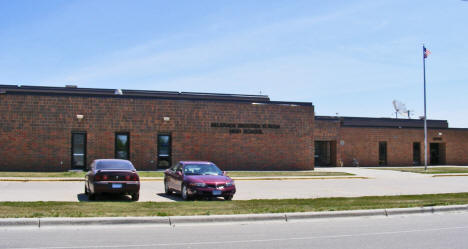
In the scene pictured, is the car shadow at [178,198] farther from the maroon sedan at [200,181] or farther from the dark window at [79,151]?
the dark window at [79,151]

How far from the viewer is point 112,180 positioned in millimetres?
16453

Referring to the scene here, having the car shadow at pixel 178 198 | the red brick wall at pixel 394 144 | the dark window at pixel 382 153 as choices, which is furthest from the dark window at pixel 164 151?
the dark window at pixel 382 153

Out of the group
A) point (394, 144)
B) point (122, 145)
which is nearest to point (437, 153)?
point (394, 144)

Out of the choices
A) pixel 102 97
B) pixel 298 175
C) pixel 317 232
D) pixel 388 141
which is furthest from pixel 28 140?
pixel 388 141

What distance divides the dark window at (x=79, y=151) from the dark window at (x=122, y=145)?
1.97m

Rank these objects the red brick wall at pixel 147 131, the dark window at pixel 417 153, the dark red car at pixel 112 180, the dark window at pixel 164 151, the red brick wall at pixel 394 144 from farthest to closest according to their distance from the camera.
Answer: the dark window at pixel 417 153
the red brick wall at pixel 394 144
the dark window at pixel 164 151
the red brick wall at pixel 147 131
the dark red car at pixel 112 180

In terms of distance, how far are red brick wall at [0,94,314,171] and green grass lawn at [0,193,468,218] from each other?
17.1 meters

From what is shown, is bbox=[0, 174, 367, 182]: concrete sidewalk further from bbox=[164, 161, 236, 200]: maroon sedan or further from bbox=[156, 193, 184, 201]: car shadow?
bbox=[164, 161, 236, 200]: maroon sedan

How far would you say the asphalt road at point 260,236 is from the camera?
9477mm

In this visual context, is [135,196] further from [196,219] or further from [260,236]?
[260,236]

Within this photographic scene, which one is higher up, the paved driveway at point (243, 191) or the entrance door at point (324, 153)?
the entrance door at point (324, 153)

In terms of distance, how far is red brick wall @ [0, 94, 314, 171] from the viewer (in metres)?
30.3

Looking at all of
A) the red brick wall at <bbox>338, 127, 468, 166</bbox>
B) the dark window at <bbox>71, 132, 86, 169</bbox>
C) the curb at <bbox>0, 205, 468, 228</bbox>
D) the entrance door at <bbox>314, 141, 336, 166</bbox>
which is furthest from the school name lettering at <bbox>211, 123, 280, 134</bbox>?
the curb at <bbox>0, 205, 468, 228</bbox>

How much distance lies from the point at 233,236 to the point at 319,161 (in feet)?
113
